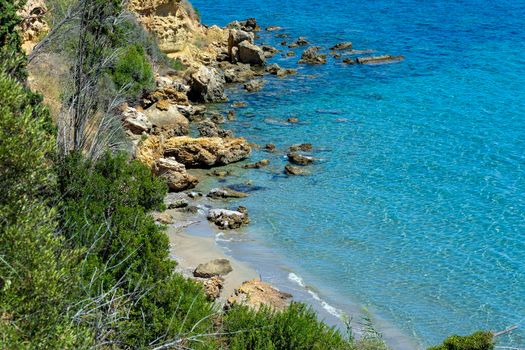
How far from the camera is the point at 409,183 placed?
116ft

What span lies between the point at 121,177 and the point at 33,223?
8.69 metres

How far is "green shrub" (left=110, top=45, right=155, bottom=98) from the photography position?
41031 mm

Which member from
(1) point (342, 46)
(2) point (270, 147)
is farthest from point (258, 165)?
(1) point (342, 46)

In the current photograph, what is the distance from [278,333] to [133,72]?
27.9 metres

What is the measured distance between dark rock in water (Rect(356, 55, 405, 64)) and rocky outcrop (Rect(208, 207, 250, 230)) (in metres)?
31.4

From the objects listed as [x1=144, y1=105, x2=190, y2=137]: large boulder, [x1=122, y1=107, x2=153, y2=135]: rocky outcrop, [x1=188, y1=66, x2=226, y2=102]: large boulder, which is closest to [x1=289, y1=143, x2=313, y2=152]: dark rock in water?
[x1=144, y1=105, x2=190, y2=137]: large boulder

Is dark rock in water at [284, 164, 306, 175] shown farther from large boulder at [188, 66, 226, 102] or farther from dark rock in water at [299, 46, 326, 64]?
dark rock in water at [299, 46, 326, 64]

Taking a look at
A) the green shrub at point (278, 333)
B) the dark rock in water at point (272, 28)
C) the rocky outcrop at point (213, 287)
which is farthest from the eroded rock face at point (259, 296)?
the dark rock in water at point (272, 28)

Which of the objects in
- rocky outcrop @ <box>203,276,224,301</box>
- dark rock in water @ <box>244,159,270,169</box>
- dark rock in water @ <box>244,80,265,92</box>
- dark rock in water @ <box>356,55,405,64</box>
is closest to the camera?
rocky outcrop @ <box>203,276,224,301</box>

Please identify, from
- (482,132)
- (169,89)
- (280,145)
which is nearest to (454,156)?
(482,132)

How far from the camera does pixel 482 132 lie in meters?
42.9

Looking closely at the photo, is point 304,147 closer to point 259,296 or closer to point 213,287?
point 213,287

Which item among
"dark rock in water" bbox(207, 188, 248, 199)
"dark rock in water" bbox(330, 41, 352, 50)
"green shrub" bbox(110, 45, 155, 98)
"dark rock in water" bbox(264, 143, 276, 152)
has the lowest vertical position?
"dark rock in water" bbox(207, 188, 248, 199)

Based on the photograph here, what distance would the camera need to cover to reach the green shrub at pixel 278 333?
Answer: 1750cm
